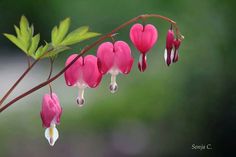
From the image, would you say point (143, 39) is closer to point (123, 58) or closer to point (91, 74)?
point (123, 58)

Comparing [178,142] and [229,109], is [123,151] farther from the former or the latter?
[229,109]

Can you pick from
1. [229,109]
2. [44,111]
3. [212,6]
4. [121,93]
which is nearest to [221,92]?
[229,109]

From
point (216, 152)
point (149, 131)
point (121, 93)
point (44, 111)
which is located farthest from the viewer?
point (121, 93)

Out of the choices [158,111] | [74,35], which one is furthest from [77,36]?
[158,111]

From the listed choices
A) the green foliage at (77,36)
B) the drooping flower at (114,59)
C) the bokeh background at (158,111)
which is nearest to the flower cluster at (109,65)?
the drooping flower at (114,59)

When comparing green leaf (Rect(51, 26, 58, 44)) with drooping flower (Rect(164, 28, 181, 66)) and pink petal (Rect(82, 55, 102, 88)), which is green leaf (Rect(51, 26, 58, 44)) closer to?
pink petal (Rect(82, 55, 102, 88))

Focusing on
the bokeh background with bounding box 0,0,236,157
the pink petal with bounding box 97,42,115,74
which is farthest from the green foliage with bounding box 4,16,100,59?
the bokeh background with bounding box 0,0,236,157

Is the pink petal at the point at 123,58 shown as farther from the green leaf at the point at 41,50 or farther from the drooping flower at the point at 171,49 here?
the green leaf at the point at 41,50

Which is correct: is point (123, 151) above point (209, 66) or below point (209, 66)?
below

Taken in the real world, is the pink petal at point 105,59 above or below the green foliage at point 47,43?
below
